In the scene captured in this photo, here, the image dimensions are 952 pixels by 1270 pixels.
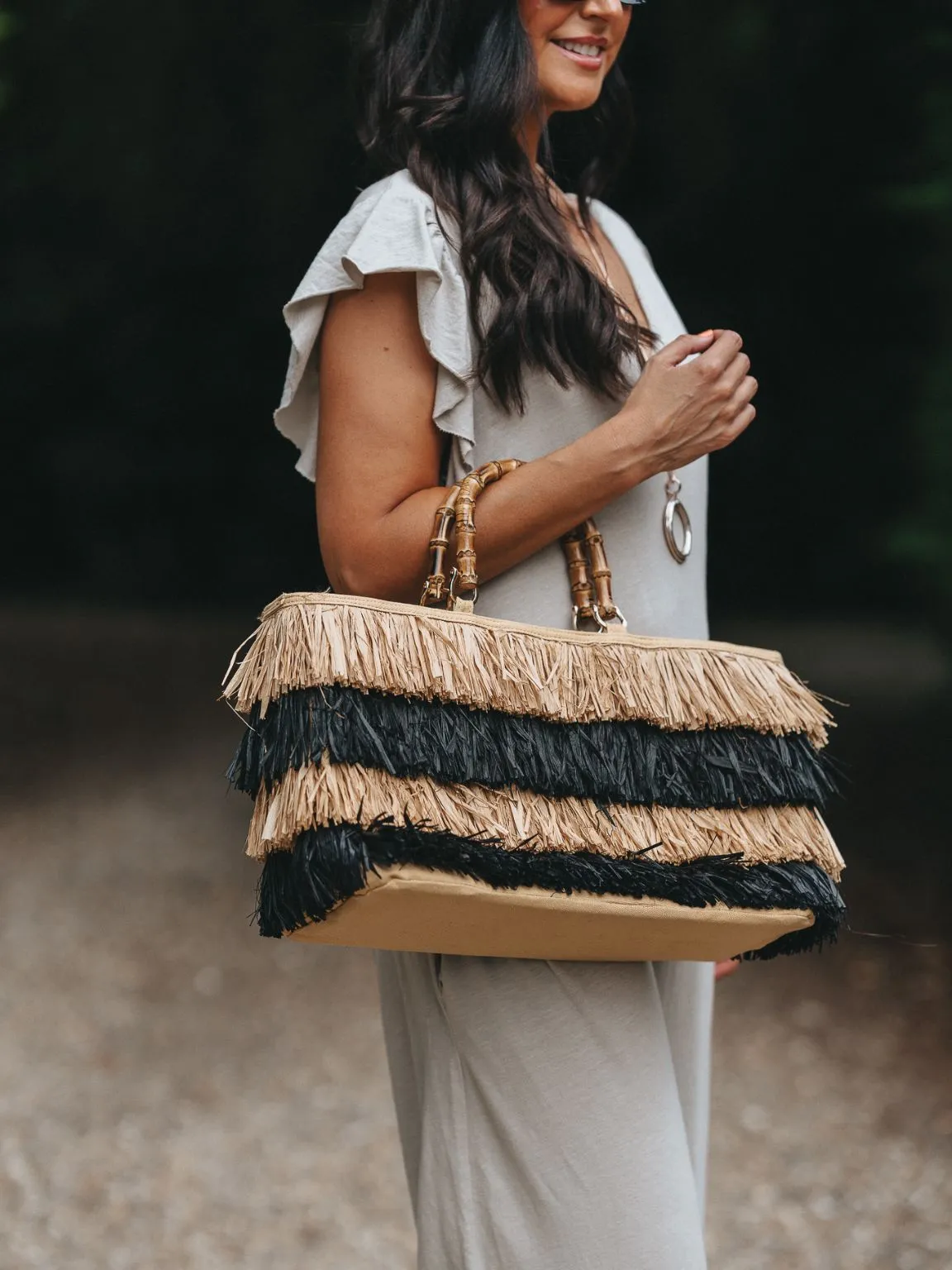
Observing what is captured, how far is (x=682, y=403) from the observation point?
1.52m

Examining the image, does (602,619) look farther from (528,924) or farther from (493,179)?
(493,179)

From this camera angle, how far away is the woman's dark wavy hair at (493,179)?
5.06ft

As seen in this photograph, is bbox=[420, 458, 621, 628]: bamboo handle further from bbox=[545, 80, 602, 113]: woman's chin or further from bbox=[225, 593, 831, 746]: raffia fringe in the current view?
bbox=[545, 80, 602, 113]: woman's chin

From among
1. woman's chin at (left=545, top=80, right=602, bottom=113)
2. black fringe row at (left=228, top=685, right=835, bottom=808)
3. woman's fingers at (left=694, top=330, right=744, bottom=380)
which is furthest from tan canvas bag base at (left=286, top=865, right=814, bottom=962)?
woman's chin at (left=545, top=80, right=602, bottom=113)

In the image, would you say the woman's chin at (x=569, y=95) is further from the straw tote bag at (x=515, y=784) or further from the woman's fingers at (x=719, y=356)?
the straw tote bag at (x=515, y=784)

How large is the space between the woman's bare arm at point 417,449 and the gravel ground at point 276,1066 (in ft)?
8.51

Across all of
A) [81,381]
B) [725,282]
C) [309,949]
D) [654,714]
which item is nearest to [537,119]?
[654,714]

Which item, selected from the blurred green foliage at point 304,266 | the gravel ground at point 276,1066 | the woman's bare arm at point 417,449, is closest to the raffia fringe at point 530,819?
the woman's bare arm at point 417,449

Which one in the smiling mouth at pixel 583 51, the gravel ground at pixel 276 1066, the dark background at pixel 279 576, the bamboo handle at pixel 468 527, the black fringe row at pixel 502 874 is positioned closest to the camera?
the black fringe row at pixel 502 874

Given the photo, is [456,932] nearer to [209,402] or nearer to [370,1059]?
[370,1059]

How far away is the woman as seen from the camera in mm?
1477

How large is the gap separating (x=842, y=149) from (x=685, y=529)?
14.2ft

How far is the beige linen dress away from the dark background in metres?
1.24

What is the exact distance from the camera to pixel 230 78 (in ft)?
22.5
